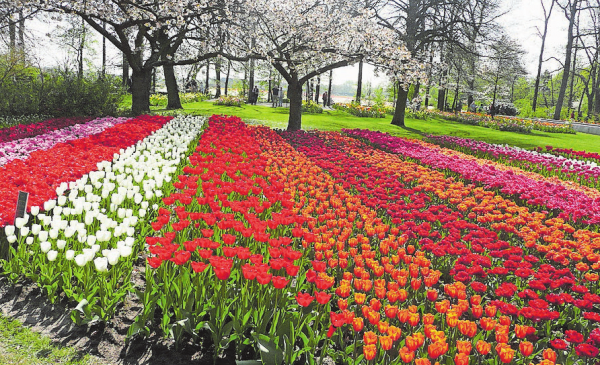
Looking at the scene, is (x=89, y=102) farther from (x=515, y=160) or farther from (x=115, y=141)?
(x=515, y=160)

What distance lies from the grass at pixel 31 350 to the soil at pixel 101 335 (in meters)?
0.05

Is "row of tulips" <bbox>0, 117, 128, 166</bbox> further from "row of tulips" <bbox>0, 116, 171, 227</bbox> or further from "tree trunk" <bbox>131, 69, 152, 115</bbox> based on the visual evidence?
"tree trunk" <bbox>131, 69, 152, 115</bbox>

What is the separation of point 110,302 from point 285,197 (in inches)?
91.2

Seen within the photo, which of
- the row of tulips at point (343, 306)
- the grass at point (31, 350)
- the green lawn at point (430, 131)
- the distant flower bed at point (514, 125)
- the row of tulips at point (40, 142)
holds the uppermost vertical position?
the distant flower bed at point (514, 125)

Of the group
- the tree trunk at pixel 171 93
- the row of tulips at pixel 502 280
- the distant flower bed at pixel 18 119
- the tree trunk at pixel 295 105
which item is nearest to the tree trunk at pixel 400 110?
the tree trunk at pixel 295 105

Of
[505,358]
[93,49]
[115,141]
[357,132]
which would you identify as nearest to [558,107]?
[357,132]

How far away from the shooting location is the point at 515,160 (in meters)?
11.5

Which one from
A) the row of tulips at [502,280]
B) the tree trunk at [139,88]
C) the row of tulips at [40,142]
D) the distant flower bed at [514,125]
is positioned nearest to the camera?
the row of tulips at [502,280]

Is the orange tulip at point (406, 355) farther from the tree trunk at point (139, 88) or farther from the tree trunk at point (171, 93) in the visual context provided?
the tree trunk at point (171, 93)

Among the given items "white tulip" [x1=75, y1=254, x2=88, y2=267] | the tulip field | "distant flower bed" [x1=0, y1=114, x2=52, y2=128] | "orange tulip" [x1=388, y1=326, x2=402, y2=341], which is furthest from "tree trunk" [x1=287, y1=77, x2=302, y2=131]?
"orange tulip" [x1=388, y1=326, x2=402, y2=341]

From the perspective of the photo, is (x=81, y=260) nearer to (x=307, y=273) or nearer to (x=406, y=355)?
(x=307, y=273)

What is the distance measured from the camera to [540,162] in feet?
35.7

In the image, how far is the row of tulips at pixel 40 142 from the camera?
276 inches

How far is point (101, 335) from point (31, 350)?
0.42 meters
